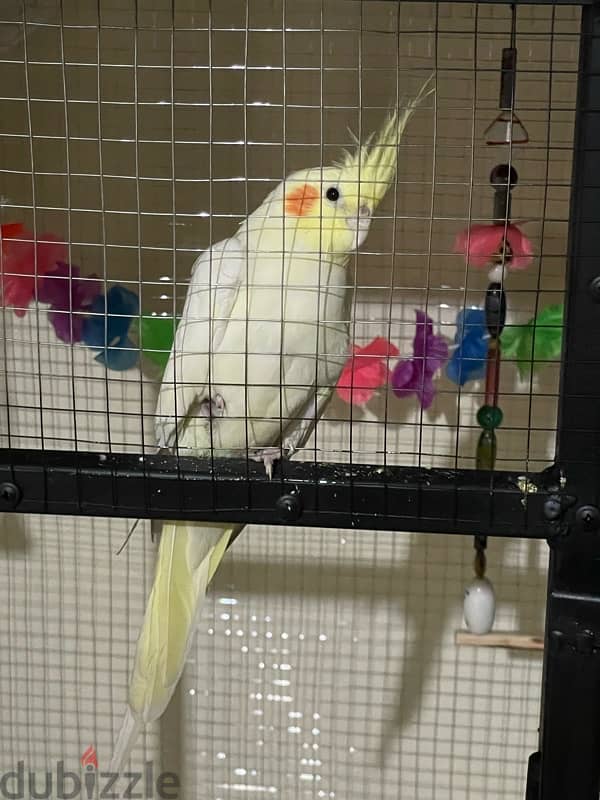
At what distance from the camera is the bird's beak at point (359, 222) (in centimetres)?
76

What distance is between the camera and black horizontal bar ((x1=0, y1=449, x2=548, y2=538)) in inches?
23.0

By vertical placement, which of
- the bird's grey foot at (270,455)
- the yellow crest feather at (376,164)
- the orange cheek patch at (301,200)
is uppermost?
the yellow crest feather at (376,164)

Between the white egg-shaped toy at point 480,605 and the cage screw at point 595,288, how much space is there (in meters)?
0.55

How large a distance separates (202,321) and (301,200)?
0.14 metres

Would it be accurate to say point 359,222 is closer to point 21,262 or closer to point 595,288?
point 595,288

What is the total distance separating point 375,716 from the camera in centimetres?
123

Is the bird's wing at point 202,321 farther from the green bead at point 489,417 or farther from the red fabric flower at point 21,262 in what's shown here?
the green bead at point 489,417

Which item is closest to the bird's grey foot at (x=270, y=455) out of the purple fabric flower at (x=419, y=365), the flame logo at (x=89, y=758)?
the purple fabric flower at (x=419, y=365)

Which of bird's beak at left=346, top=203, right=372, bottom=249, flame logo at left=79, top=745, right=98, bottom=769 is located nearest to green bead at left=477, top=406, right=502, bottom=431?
bird's beak at left=346, top=203, right=372, bottom=249

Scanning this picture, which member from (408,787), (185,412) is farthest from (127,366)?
(408,787)

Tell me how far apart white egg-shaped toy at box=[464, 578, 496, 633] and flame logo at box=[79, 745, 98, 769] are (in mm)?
590

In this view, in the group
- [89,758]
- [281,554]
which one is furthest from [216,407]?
[89,758]

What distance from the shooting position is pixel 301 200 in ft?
2.55

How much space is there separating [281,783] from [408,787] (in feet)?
0.61
